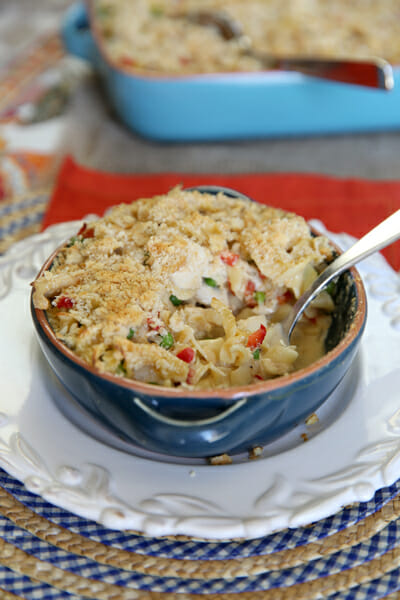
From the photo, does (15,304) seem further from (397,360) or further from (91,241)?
(397,360)

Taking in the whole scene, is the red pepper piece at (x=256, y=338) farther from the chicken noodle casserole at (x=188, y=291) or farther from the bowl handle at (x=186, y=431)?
the bowl handle at (x=186, y=431)

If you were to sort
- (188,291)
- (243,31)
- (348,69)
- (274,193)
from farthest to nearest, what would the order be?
(243,31) < (348,69) < (274,193) < (188,291)

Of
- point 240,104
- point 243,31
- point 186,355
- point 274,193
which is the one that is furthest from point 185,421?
point 243,31

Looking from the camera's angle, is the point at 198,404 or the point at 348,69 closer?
the point at 198,404

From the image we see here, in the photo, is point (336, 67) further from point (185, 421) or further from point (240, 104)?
point (185, 421)

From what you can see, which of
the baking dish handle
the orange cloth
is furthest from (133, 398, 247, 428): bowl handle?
the baking dish handle

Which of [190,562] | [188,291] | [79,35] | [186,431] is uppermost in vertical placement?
[79,35]
